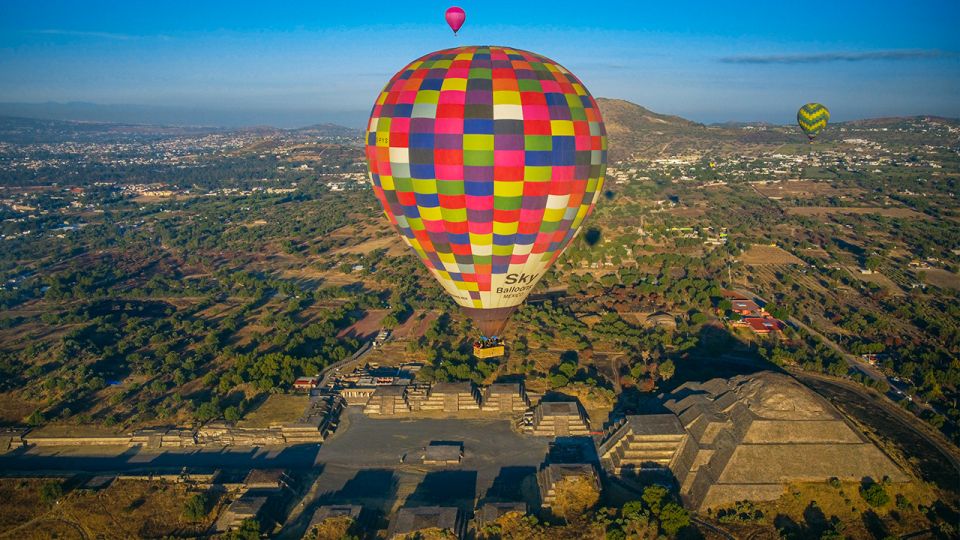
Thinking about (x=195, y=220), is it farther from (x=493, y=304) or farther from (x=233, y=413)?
(x=493, y=304)

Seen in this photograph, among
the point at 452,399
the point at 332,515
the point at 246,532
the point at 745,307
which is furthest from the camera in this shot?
the point at 745,307

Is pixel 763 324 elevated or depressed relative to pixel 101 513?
elevated

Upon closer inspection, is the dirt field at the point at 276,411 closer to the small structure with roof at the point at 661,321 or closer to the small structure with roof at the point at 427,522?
the small structure with roof at the point at 427,522

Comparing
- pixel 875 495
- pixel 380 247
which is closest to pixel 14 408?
pixel 380 247

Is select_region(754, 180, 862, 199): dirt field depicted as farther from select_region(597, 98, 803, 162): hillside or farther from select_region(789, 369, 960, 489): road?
select_region(789, 369, 960, 489): road

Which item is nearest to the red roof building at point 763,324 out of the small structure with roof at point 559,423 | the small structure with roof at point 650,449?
the small structure with roof at point 650,449

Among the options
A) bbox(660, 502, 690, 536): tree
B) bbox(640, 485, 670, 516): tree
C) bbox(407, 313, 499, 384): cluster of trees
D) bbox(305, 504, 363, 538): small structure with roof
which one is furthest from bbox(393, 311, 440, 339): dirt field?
bbox(660, 502, 690, 536): tree

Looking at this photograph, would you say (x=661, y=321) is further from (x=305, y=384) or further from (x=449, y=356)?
(x=305, y=384)
